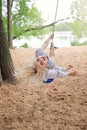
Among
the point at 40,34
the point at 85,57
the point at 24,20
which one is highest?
the point at 85,57

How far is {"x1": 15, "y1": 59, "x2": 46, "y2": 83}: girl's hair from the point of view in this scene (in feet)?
12.9

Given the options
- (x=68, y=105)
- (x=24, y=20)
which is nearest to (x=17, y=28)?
(x=24, y=20)

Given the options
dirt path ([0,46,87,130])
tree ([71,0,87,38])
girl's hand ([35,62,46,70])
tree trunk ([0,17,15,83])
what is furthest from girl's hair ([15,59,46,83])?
tree ([71,0,87,38])

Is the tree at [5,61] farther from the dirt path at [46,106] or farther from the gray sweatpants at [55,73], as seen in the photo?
the gray sweatpants at [55,73]

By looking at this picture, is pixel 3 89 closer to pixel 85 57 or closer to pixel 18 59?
pixel 18 59

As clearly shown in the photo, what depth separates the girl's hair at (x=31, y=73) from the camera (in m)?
3.93

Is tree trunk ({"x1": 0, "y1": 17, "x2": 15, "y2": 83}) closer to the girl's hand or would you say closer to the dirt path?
the dirt path

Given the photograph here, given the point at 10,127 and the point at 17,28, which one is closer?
the point at 10,127

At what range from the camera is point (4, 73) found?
6711 mm

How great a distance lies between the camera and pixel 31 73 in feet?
13.0

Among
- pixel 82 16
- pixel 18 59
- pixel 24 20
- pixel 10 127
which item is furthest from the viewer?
pixel 24 20

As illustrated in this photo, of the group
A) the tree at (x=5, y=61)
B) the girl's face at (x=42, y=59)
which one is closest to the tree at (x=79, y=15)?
the tree at (x=5, y=61)

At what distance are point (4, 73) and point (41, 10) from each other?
995 centimetres

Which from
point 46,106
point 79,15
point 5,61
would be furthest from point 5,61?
point 79,15
